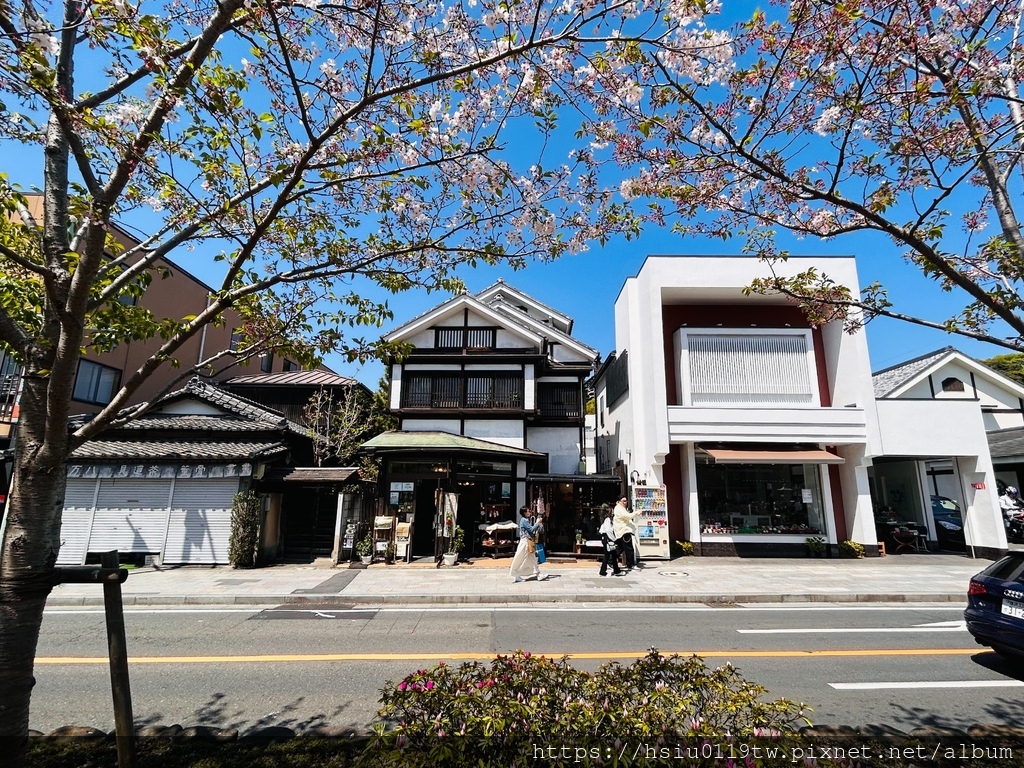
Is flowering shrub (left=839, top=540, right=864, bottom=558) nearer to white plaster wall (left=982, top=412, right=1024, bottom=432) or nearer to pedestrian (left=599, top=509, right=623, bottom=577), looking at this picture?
pedestrian (left=599, top=509, right=623, bottom=577)

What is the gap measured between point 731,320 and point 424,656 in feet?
55.6

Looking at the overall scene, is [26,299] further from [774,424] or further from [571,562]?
[774,424]

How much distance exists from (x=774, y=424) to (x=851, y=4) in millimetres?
15464

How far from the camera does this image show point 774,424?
1716cm

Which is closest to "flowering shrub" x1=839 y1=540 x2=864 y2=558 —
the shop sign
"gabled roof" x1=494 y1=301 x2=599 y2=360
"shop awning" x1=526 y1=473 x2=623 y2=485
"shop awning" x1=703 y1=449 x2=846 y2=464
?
"shop awning" x1=703 y1=449 x2=846 y2=464

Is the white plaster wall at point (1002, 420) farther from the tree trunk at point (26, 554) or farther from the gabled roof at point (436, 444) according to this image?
the tree trunk at point (26, 554)

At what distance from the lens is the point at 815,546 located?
17.1m

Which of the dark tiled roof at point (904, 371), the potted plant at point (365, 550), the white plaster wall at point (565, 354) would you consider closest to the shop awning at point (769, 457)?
the dark tiled roof at point (904, 371)

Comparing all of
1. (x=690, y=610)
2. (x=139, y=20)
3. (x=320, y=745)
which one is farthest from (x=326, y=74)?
(x=690, y=610)

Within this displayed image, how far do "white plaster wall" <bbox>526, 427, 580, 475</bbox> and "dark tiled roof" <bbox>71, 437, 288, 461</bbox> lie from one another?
9.53m

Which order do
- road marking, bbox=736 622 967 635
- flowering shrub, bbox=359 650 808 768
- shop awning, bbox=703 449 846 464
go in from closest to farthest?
1. flowering shrub, bbox=359 650 808 768
2. road marking, bbox=736 622 967 635
3. shop awning, bbox=703 449 846 464

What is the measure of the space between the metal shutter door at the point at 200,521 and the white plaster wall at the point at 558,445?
11.0 m

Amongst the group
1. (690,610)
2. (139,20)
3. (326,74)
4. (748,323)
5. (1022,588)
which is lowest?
(690,610)

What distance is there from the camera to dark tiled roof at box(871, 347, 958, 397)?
1989 cm
